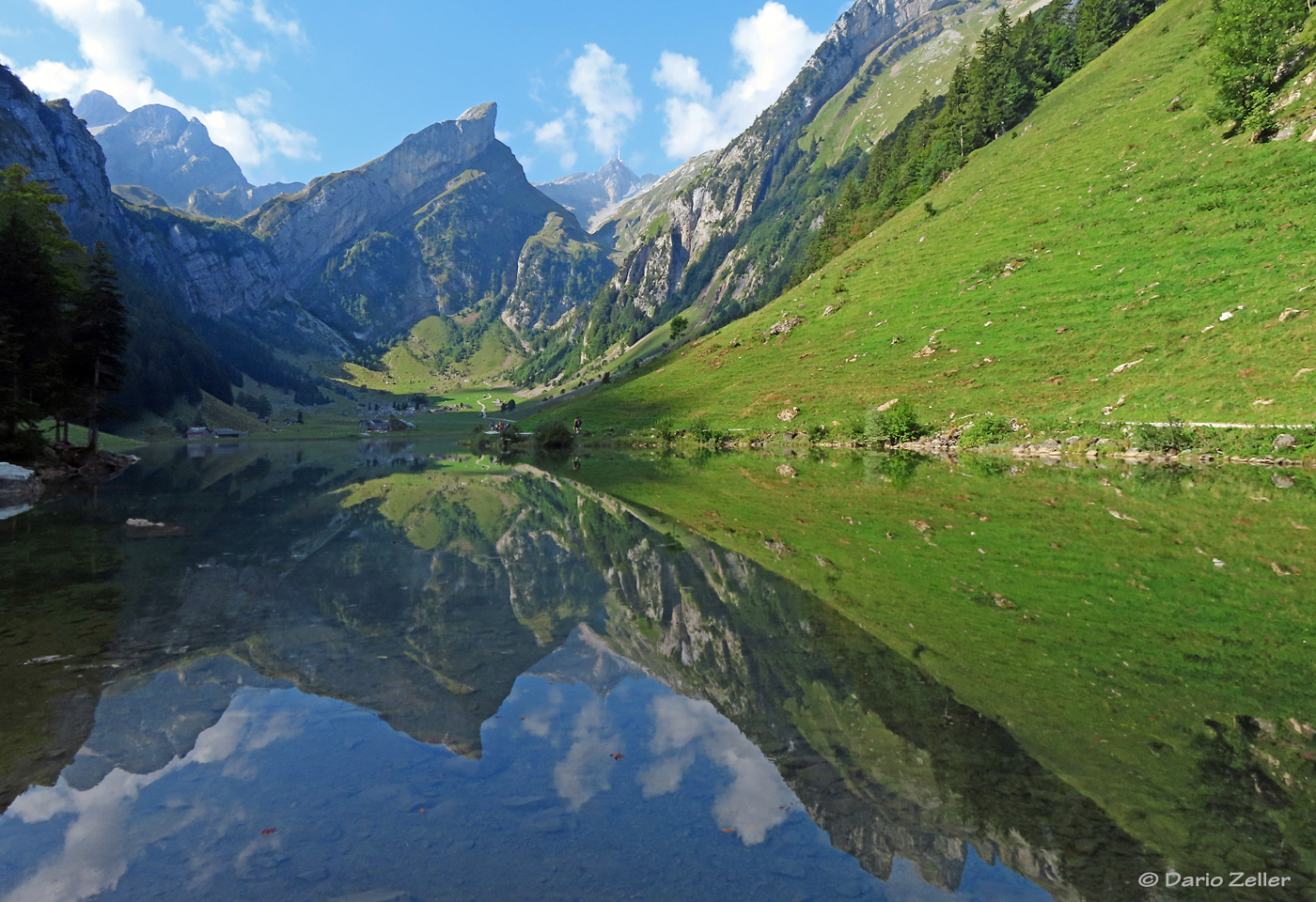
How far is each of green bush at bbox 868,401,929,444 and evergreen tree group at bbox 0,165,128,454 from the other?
59.9 metres

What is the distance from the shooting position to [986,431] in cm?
4806

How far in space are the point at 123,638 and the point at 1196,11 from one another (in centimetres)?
13062

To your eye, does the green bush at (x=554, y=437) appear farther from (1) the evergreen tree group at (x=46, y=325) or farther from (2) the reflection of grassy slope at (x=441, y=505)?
(1) the evergreen tree group at (x=46, y=325)

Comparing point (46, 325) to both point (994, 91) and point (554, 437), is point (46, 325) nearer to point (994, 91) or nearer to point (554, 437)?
point (554, 437)

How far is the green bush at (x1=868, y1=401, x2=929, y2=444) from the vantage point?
5362cm

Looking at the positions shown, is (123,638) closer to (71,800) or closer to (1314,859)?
(71,800)

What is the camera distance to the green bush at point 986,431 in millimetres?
47428

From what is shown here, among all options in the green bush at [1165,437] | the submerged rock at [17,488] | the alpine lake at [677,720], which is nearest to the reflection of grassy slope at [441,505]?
the alpine lake at [677,720]

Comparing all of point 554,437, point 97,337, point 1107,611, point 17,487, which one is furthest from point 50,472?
point 1107,611

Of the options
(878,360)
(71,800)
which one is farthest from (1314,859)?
(878,360)

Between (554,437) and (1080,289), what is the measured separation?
199ft

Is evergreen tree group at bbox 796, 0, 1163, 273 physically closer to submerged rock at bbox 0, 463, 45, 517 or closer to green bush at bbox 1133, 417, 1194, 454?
green bush at bbox 1133, 417, 1194, 454

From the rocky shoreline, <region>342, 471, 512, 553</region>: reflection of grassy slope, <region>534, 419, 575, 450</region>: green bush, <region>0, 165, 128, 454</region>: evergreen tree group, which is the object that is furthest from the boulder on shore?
<region>534, 419, 575, 450</region>: green bush

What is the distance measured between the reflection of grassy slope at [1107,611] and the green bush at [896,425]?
91.0 ft
